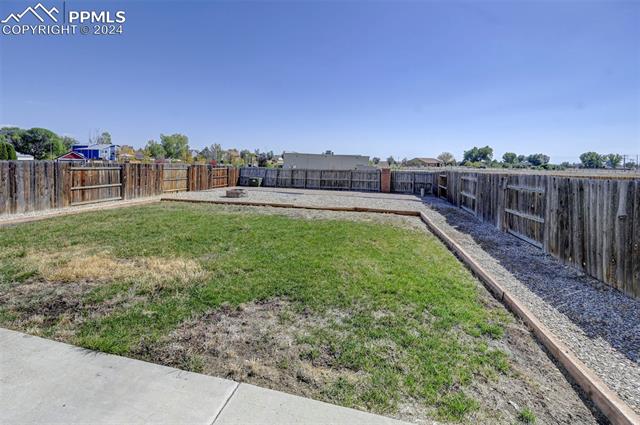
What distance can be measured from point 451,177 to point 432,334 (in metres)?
16.0

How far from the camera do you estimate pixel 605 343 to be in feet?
10.7

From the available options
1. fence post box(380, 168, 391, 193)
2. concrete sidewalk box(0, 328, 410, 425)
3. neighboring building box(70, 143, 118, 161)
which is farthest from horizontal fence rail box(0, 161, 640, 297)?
neighboring building box(70, 143, 118, 161)

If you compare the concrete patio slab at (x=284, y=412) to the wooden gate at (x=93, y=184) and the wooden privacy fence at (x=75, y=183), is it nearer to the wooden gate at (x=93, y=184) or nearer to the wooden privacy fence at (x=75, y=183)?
the wooden privacy fence at (x=75, y=183)

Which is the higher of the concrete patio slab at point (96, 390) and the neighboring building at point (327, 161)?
the neighboring building at point (327, 161)

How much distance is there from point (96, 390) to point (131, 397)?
Answer: 26cm

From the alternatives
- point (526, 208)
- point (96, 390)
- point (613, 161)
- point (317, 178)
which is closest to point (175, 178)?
point (317, 178)

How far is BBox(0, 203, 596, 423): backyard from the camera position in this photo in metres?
2.43

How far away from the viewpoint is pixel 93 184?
12625mm

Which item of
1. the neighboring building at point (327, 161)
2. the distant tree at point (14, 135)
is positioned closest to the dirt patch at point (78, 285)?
the neighboring building at point (327, 161)

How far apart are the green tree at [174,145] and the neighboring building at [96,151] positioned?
1686 cm

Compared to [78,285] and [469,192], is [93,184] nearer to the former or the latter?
[78,285]

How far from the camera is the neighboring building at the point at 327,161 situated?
142 ft

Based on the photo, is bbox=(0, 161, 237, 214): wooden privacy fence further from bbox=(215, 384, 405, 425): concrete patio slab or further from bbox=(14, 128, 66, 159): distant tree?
bbox=(14, 128, 66, 159): distant tree

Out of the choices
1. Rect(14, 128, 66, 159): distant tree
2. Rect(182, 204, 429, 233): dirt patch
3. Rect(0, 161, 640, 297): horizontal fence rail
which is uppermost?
Rect(14, 128, 66, 159): distant tree
